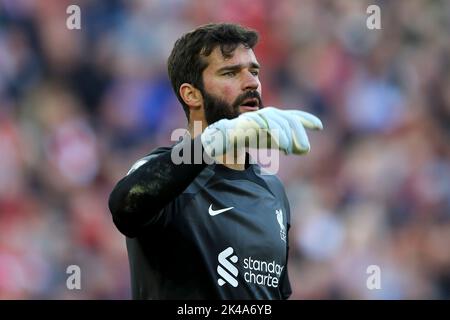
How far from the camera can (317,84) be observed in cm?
636

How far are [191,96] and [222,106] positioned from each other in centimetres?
18

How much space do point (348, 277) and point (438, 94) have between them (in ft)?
5.80

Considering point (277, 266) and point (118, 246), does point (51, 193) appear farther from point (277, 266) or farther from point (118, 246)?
point (277, 266)

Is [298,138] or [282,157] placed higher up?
[298,138]

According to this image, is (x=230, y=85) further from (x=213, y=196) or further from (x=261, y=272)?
(x=261, y=272)

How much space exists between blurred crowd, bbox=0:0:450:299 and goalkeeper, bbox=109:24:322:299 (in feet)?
9.25

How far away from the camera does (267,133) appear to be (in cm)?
224

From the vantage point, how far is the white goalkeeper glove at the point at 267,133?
224 cm

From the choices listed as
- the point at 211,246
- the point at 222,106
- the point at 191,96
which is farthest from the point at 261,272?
the point at 191,96

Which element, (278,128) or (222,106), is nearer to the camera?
(278,128)

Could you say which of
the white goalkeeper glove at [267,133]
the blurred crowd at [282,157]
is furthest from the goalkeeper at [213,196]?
the blurred crowd at [282,157]

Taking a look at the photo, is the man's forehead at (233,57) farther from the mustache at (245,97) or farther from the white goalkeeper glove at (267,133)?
the white goalkeeper glove at (267,133)

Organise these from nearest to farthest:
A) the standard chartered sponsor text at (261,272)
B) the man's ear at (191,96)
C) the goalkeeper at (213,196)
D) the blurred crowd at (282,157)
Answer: the goalkeeper at (213,196), the standard chartered sponsor text at (261,272), the man's ear at (191,96), the blurred crowd at (282,157)

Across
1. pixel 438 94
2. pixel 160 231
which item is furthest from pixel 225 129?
pixel 438 94
